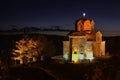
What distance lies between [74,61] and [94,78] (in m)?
19.7

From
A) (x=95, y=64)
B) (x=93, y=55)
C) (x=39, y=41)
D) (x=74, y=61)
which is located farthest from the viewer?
(x=39, y=41)

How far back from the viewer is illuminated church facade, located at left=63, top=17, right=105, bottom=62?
57.8 meters

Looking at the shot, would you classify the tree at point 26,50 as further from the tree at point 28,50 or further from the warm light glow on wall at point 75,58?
the warm light glow on wall at point 75,58

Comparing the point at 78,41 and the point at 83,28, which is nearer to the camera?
the point at 78,41

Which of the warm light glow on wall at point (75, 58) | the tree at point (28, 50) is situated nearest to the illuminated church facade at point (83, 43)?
the warm light glow on wall at point (75, 58)

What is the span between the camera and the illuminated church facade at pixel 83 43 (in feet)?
190

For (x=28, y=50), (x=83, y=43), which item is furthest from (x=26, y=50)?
(x=83, y=43)

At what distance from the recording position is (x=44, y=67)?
5309cm

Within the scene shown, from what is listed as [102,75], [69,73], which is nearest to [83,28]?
[69,73]

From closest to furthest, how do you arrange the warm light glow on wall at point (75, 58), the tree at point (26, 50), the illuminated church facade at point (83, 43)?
the warm light glow on wall at point (75, 58)
the illuminated church facade at point (83, 43)
the tree at point (26, 50)

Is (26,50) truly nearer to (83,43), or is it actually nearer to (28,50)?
(28,50)

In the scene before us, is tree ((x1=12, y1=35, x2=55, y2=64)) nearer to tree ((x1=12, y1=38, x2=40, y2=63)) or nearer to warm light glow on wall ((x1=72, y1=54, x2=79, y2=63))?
tree ((x1=12, y1=38, x2=40, y2=63))

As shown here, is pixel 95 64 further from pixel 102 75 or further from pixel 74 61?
pixel 102 75

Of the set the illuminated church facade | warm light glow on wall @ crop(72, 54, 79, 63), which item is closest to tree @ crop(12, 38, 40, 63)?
the illuminated church facade
